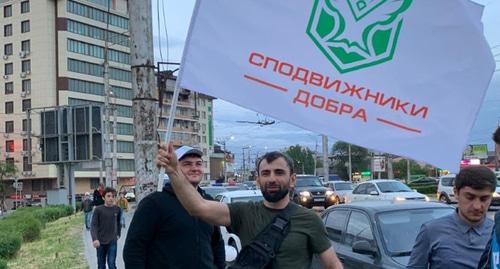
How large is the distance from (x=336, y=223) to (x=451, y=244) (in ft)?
16.3

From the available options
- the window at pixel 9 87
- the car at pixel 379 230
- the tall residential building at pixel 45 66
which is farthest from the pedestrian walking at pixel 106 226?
the window at pixel 9 87

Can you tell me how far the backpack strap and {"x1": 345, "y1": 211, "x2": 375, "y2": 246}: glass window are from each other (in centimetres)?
398

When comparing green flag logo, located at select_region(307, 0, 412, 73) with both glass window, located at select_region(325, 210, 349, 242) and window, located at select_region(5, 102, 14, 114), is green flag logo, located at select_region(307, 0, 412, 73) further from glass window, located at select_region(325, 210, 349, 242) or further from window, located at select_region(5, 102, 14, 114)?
window, located at select_region(5, 102, 14, 114)

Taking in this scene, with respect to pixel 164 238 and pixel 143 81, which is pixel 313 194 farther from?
pixel 164 238

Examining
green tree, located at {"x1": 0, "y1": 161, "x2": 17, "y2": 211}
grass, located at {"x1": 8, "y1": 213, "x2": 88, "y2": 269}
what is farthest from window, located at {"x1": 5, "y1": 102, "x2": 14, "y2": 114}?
grass, located at {"x1": 8, "y1": 213, "x2": 88, "y2": 269}

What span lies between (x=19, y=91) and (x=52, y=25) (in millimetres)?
10046

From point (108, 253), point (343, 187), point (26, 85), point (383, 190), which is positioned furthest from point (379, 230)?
point (26, 85)

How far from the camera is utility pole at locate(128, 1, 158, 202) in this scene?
24.4ft

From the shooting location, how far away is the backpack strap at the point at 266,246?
3.48 m

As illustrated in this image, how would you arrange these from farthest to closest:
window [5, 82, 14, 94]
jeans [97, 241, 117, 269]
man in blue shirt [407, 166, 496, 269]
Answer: window [5, 82, 14, 94] < jeans [97, 241, 117, 269] < man in blue shirt [407, 166, 496, 269]

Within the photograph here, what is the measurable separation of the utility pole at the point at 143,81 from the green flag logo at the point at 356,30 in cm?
372

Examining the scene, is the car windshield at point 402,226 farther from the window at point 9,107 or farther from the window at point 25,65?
the window at point 9,107

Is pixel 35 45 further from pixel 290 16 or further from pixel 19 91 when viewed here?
pixel 290 16

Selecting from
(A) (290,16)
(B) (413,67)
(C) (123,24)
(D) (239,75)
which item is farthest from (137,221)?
(C) (123,24)
